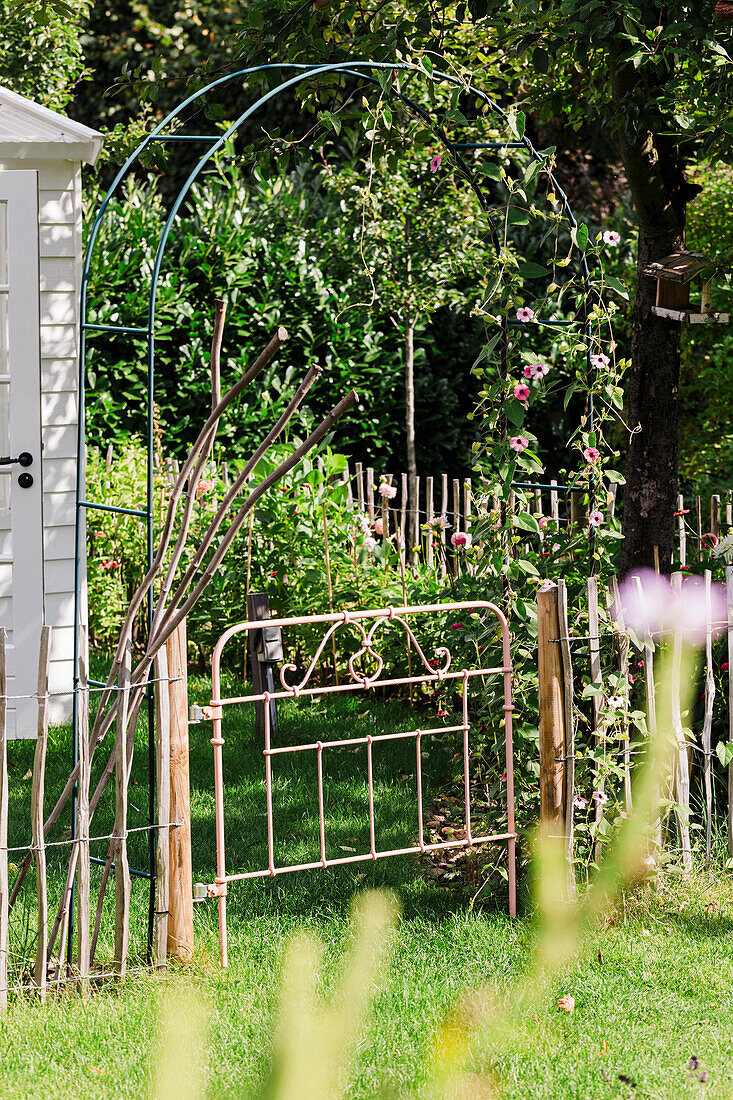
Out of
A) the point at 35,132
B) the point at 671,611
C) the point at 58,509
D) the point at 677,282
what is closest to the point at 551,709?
the point at 671,611

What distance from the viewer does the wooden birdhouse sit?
386cm

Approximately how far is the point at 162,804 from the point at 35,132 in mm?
3385

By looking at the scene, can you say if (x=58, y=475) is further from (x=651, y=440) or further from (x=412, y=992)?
(x=412, y=992)

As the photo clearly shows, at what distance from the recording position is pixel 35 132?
4887 mm

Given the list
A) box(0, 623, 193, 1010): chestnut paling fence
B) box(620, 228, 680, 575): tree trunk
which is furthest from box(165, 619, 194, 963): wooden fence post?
box(620, 228, 680, 575): tree trunk

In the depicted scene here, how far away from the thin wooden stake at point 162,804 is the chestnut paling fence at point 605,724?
1.08 metres

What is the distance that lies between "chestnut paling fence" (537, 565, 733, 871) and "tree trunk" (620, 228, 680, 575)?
50cm

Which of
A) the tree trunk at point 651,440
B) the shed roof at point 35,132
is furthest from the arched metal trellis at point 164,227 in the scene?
the shed roof at point 35,132

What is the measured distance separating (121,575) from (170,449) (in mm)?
2388

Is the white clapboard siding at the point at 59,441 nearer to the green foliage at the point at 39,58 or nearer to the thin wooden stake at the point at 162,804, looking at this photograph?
the thin wooden stake at the point at 162,804

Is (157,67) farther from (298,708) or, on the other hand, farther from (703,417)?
(703,417)

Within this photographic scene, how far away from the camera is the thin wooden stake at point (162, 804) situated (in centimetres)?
281

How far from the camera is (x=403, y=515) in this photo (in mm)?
6262

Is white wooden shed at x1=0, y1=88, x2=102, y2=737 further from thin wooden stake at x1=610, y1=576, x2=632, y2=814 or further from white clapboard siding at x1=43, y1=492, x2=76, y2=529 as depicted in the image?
thin wooden stake at x1=610, y1=576, x2=632, y2=814
